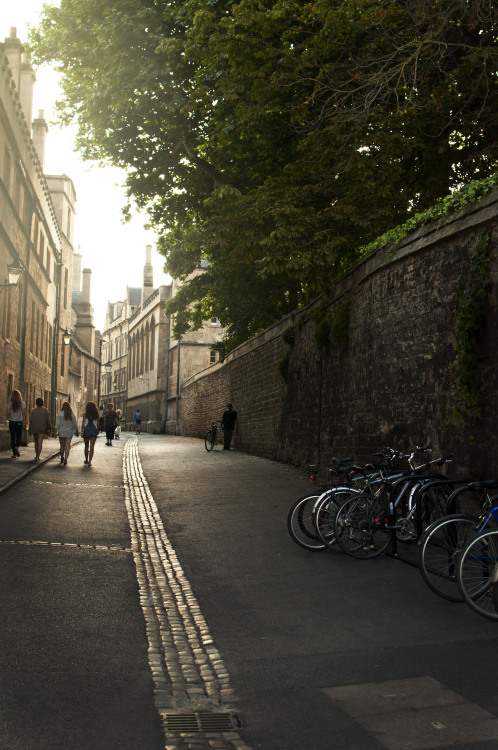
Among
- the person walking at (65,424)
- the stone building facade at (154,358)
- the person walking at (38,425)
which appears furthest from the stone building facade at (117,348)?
the person walking at (65,424)

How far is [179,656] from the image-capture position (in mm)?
4527

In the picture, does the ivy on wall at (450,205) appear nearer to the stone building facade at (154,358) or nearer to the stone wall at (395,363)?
the stone wall at (395,363)

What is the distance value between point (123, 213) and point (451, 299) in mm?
13289

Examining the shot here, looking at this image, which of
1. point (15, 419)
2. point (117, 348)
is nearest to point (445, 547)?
point (15, 419)

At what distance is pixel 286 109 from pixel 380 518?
841cm

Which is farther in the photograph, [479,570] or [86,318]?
[86,318]

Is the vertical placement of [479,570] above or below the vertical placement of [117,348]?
below

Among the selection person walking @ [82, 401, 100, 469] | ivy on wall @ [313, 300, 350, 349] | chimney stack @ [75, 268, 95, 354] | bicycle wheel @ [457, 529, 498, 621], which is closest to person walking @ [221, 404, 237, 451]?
person walking @ [82, 401, 100, 469]

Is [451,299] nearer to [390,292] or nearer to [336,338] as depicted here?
[390,292]

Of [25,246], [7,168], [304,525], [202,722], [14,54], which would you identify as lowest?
[202,722]

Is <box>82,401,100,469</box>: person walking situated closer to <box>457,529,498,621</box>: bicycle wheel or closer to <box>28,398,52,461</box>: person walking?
<box>28,398,52,461</box>: person walking

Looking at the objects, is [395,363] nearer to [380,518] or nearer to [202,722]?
[380,518]

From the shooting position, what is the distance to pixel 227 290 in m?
22.7

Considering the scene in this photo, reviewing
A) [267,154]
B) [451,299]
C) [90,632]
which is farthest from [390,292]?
[90,632]
